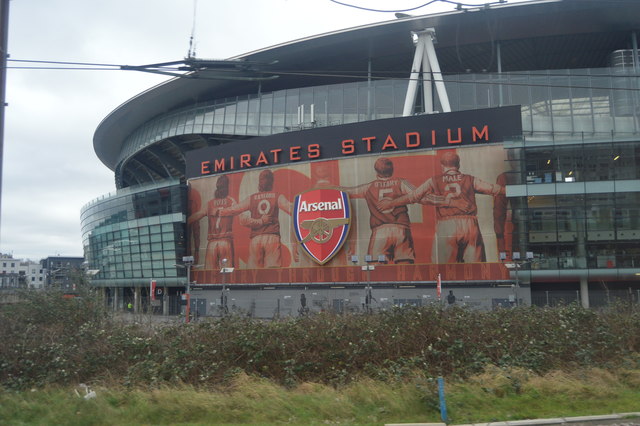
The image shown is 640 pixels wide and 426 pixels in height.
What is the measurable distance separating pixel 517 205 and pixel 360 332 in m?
33.1

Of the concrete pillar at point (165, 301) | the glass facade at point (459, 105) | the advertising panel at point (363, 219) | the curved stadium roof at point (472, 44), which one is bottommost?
the concrete pillar at point (165, 301)

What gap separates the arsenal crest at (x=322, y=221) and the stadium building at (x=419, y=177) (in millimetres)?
137

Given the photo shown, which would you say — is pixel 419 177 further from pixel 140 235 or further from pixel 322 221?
pixel 140 235

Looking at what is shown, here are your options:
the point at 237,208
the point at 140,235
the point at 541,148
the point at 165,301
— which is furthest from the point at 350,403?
the point at 140,235

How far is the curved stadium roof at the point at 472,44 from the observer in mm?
47594

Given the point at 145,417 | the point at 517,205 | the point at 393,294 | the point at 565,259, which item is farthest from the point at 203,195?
the point at 145,417

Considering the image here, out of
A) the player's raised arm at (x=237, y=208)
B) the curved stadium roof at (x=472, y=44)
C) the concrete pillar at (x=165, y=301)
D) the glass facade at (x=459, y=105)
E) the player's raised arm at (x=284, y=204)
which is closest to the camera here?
the curved stadium roof at (x=472, y=44)

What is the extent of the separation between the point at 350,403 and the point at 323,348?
3.14 meters

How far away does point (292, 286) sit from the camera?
164ft

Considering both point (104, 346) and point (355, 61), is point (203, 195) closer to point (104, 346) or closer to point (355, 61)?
point (355, 61)

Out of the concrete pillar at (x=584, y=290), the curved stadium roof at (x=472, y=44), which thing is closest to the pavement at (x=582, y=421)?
the curved stadium roof at (x=472, y=44)

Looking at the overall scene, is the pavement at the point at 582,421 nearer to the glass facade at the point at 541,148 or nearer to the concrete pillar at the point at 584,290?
the glass facade at the point at 541,148

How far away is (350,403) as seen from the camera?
1108cm

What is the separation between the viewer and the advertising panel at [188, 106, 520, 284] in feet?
147
